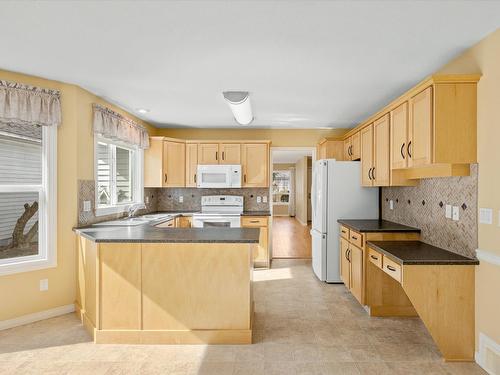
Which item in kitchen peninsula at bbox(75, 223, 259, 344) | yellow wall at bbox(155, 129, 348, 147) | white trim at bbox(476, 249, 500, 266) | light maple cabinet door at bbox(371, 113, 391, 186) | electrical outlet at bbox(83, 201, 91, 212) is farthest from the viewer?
yellow wall at bbox(155, 129, 348, 147)

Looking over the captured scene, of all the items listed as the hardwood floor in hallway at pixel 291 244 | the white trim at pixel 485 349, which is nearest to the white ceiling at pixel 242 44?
the white trim at pixel 485 349

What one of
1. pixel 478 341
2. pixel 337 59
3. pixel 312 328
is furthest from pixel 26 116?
pixel 478 341

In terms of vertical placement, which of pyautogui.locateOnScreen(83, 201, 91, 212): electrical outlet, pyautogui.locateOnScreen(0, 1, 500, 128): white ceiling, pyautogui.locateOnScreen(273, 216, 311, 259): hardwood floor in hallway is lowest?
pyautogui.locateOnScreen(273, 216, 311, 259): hardwood floor in hallway

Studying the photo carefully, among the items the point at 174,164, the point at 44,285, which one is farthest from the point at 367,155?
the point at 44,285

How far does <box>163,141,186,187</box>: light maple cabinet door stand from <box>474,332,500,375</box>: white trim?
14.5ft

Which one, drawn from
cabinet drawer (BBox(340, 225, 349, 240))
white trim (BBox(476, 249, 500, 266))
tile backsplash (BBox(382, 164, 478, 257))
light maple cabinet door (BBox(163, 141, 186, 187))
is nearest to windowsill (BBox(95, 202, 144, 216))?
light maple cabinet door (BBox(163, 141, 186, 187))

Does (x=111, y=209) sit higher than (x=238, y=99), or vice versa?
(x=238, y=99)

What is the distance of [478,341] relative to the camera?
2477mm

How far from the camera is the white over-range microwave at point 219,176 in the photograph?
5.55 meters

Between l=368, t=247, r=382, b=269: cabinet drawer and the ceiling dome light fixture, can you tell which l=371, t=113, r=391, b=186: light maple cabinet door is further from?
the ceiling dome light fixture

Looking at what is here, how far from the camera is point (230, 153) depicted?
18.6ft

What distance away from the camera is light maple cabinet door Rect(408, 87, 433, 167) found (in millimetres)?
2593

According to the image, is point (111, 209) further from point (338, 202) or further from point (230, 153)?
point (338, 202)

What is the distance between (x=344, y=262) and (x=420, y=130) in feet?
6.58
